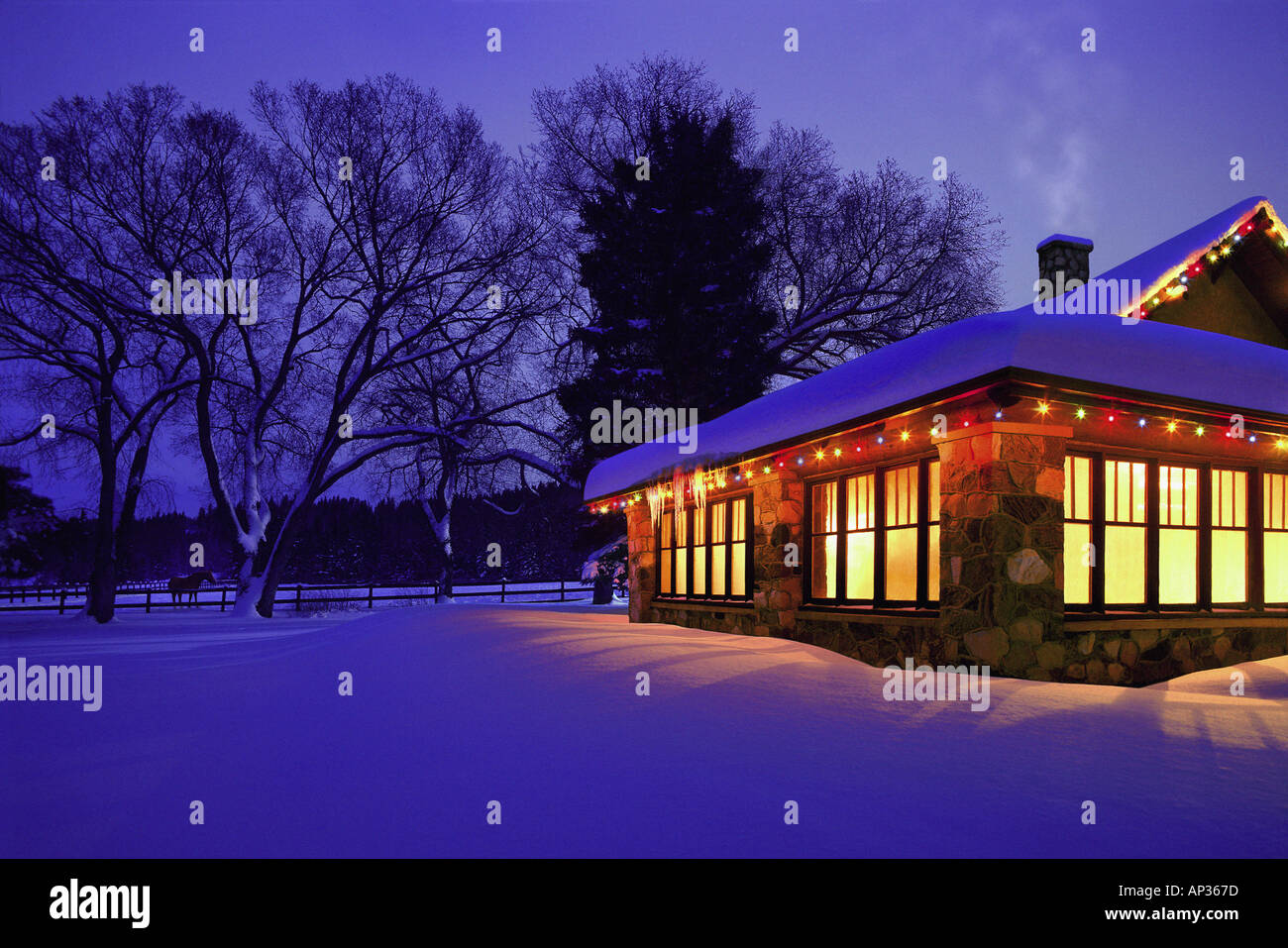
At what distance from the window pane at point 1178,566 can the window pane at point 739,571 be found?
17.3 feet

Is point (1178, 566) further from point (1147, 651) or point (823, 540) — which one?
point (823, 540)

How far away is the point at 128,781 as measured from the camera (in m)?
4.66

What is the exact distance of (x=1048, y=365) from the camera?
6527 mm

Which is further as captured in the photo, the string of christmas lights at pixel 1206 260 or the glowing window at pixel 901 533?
the string of christmas lights at pixel 1206 260

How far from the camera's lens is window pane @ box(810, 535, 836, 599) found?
1008 centimetres

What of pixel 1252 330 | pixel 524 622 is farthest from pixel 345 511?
pixel 1252 330

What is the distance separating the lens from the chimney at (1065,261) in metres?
Answer: 12.3

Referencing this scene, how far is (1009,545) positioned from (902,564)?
1992 millimetres

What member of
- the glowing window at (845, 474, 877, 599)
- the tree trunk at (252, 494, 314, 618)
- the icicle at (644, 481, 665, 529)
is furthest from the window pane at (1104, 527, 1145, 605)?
the tree trunk at (252, 494, 314, 618)

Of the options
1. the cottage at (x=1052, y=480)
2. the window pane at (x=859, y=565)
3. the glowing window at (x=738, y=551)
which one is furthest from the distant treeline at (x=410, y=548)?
the window pane at (x=859, y=565)

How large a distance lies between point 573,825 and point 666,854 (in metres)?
0.51

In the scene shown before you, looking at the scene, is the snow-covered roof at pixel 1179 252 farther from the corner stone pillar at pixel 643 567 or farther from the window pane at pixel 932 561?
the corner stone pillar at pixel 643 567
